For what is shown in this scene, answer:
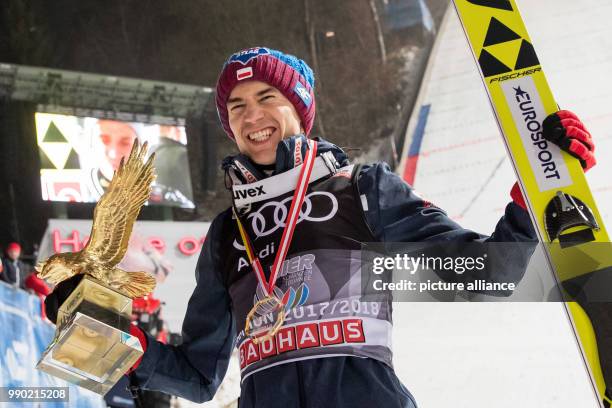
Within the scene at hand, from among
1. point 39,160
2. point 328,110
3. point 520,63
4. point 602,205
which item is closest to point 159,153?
point 39,160

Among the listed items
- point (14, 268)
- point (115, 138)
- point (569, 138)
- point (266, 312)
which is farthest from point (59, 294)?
point (115, 138)

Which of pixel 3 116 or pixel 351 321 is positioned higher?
pixel 3 116

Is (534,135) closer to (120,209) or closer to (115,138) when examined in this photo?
(120,209)

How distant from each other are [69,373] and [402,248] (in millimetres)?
610

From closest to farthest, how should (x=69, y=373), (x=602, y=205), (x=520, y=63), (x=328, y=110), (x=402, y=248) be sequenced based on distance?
(x=69, y=373)
(x=402, y=248)
(x=520, y=63)
(x=602, y=205)
(x=328, y=110)

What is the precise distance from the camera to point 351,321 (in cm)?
141

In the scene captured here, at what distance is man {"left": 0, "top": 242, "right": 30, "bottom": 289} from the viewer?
554 centimetres

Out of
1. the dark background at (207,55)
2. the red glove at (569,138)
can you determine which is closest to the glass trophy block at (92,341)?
the red glove at (569,138)

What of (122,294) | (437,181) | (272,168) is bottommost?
(122,294)

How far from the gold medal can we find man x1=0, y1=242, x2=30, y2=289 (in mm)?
4252

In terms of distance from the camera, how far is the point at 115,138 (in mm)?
7262

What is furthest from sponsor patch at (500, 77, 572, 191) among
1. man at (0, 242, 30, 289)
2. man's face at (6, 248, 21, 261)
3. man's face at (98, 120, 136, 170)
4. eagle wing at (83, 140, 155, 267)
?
man's face at (98, 120, 136, 170)

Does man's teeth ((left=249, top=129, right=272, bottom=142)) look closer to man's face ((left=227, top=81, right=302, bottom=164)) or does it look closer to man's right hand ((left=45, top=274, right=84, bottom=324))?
man's face ((left=227, top=81, right=302, bottom=164))

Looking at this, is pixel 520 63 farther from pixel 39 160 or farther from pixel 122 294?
pixel 39 160
